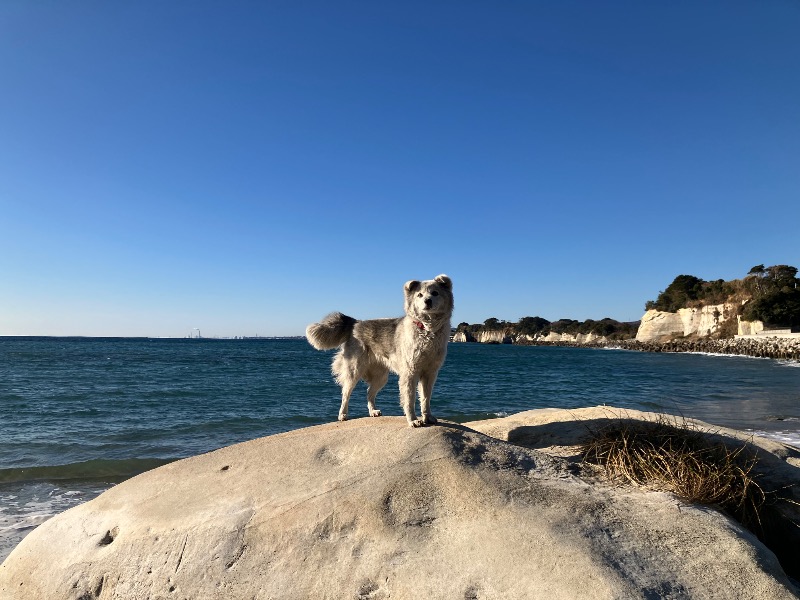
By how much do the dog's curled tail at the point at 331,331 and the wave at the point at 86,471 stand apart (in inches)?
219

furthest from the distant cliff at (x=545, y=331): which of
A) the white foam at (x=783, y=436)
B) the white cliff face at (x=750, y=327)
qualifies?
the white foam at (x=783, y=436)

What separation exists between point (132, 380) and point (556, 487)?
29442mm

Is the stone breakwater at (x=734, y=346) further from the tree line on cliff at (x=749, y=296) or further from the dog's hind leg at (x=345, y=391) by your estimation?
the dog's hind leg at (x=345, y=391)

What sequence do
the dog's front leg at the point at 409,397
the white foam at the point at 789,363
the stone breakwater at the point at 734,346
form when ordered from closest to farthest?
the dog's front leg at the point at 409,397 < the white foam at the point at 789,363 < the stone breakwater at the point at 734,346

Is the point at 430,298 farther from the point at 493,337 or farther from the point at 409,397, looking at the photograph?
the point at 493,337

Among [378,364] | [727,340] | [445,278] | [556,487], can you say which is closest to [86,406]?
[378,364]

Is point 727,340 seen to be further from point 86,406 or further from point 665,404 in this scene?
point 86,406

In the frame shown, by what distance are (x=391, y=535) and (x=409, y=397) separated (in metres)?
2.13

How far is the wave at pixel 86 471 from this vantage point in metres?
10.1

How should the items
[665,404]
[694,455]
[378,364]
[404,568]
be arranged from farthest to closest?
[665,404]
[378,364]
[694,455]
[404,568]

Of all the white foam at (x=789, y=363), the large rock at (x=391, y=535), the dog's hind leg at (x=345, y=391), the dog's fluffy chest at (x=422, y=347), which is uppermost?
the dog's fluffy chest at (x=422, y=347)

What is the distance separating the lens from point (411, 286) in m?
6.30

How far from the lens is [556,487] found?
4.57 meters

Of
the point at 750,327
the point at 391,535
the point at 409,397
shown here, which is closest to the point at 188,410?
the point at 409,397
